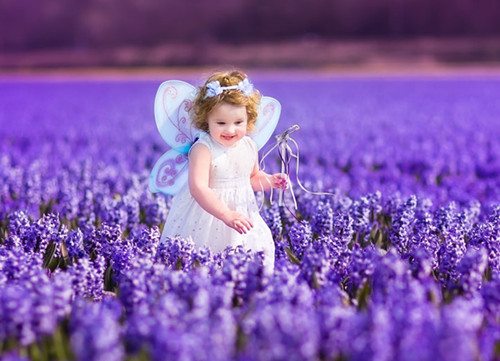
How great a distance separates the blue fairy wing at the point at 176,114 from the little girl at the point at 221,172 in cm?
13

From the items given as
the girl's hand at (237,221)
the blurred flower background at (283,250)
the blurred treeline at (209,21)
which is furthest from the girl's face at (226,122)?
the blurred treeline at (209,21)

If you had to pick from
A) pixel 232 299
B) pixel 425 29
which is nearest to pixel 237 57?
pixel 425 29

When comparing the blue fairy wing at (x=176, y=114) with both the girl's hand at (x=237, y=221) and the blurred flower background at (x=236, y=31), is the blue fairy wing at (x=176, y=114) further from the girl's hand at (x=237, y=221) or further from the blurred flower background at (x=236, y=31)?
the blurred flower background at (x=236, y=31)

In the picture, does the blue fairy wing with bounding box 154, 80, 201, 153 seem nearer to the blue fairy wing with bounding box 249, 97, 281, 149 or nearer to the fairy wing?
the fairy wing

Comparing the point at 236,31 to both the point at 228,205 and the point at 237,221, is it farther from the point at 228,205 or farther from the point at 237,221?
the point at 237,221

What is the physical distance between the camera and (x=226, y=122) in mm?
4469

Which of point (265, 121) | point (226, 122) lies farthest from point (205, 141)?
point (265, 121)

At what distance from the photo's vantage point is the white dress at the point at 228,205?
4543 millimetres

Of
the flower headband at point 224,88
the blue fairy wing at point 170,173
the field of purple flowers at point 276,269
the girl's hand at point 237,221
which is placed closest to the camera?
the field of purple flowers at point 276,269

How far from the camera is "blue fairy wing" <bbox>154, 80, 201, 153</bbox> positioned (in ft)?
15.4

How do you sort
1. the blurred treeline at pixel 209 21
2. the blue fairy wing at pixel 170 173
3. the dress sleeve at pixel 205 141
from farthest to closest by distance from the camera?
the blurred treeline at pixel 209 21
the blue fairy wing at pixel 170 173
the dress sleeve at pixel 205 141

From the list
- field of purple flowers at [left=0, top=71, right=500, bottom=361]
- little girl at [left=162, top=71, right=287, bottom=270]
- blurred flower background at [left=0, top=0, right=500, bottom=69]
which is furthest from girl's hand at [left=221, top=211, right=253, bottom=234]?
blurred flower background at [left=0, top=0, right=500, bottom=69]

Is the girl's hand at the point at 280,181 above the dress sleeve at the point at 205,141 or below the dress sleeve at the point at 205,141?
below

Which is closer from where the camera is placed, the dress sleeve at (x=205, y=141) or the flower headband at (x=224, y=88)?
the flower headband at (x=224, y=88)
